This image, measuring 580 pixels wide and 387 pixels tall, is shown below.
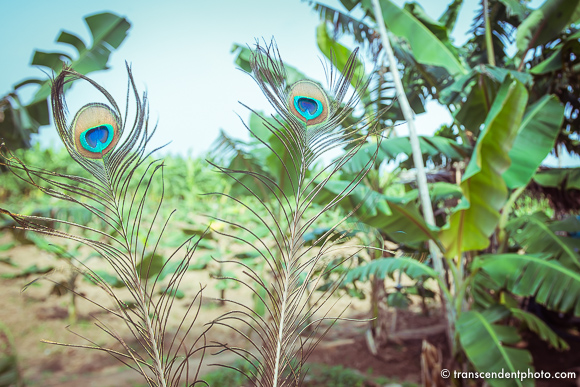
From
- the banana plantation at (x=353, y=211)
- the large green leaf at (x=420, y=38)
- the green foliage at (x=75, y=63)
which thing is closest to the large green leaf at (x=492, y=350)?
the banana plantation at (x=353, y=211)

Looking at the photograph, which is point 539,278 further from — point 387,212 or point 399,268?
point 387,212

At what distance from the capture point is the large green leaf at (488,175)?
6.59ft

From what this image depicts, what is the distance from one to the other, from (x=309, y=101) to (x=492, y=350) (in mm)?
2220

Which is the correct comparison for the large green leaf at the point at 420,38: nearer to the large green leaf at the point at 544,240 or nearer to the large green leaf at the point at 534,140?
the large green leaf at the point at 534,140

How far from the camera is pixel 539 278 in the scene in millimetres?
2236

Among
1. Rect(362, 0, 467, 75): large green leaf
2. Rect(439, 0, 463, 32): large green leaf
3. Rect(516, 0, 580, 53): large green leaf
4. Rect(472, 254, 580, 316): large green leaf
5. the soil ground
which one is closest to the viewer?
Rect(472, 254, 580, 316): large green leaf

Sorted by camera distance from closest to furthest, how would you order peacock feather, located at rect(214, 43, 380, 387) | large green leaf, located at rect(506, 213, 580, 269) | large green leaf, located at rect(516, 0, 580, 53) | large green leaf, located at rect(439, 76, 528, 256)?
peacock feather, located at rect(214, 43, 380, 387), large green leaf, located at rect(439, 76, 528, 256), large green leaf, located at rect(506, 213, 580, 269), large green leaf, located at rect(516, 0, 580, 53)

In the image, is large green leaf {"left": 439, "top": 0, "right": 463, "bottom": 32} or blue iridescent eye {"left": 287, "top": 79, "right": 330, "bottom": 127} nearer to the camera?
blue iridescent eye {"left": 287, "top": 79, "right": 330, "bottom": 127}

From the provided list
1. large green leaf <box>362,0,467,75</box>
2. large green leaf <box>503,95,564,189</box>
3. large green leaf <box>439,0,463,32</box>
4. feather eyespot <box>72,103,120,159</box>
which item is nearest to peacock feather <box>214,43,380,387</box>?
feather eyespot <box>72,103,120,159</box>

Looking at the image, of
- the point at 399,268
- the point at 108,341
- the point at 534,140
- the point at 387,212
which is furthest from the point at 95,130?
the point at 108,341

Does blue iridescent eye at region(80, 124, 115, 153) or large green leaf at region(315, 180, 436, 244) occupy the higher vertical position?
blue iridescent eye at region(80, 124, 115, 153)

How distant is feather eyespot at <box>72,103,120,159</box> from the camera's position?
0.51 m

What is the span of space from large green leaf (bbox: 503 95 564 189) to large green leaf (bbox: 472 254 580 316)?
513 mm

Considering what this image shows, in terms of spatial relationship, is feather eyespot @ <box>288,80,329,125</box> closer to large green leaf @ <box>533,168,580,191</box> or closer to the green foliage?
the green foliage
